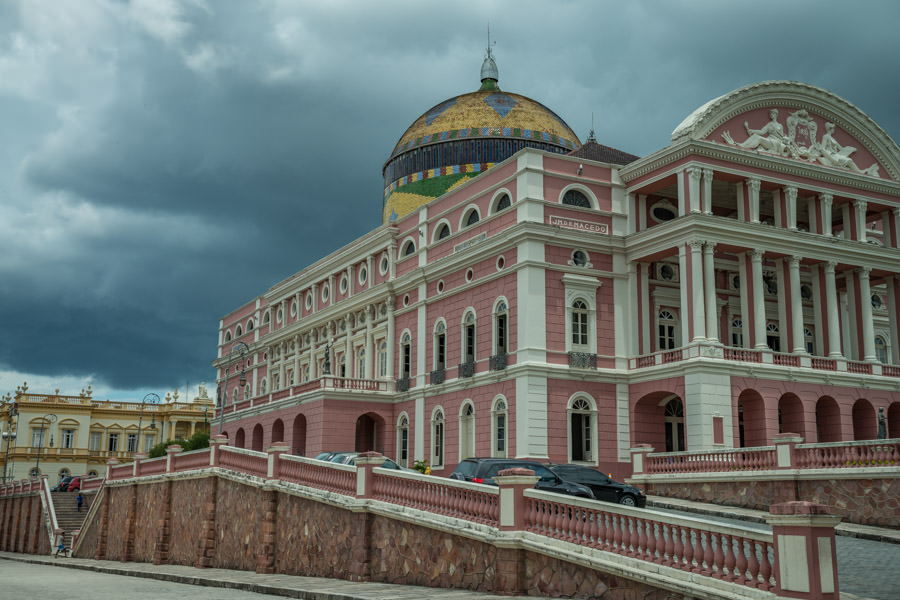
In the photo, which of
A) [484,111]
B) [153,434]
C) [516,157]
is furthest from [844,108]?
[153,434]

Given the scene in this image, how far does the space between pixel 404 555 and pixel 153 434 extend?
82562 mm

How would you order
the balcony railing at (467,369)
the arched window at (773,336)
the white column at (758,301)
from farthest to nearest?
the arched window at (773,336) → the balcony railing at (467,369) → the white column at (758,301)

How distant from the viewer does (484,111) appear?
51531 mm

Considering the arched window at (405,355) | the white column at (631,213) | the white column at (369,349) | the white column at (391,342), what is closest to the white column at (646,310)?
the white column at (631,213)

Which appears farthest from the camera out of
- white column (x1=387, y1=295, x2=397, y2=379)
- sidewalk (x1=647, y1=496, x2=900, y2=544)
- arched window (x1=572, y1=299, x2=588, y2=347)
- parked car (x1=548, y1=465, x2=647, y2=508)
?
white column (x1=387, y1=295, x2=397, y2=379)

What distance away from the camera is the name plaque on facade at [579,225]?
3425cm

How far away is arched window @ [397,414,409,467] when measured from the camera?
40.9 metres

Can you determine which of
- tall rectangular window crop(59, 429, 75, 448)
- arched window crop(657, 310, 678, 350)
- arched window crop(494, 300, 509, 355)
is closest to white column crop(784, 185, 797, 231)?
arched window crop(657, 310, 678, 350)

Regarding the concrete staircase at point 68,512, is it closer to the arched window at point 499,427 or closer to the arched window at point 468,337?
the arched window at point 468,337

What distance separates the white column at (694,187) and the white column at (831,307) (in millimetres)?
6144

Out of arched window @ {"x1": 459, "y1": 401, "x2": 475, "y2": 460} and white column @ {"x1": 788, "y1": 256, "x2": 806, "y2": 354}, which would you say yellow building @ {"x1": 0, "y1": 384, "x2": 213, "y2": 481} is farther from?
white column @ {"x1": 788, "y1": 256, "x2": 806, "y2": 354}

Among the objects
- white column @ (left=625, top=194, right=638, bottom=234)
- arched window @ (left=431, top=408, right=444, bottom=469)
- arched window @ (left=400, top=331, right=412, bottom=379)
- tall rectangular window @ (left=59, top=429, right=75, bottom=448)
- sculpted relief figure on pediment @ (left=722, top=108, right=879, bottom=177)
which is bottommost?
arched window @ (left=431, top=408, right=444, bottom=469)

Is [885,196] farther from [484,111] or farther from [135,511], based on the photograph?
[135,511]

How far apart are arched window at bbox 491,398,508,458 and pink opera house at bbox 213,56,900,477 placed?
2.9 inches
